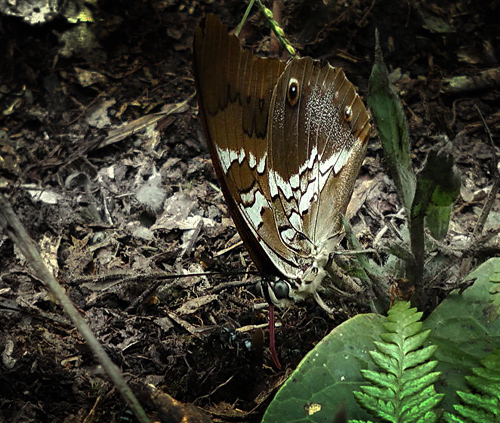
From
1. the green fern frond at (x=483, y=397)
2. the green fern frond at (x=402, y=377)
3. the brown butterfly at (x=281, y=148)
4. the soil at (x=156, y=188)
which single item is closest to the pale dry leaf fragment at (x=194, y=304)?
the soil at (x=156, y=188)

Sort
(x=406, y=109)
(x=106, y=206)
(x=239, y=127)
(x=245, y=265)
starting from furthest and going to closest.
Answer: (x=406, y=109), (x=106, y=206), (x=245, y=265), (x=239, y=127)

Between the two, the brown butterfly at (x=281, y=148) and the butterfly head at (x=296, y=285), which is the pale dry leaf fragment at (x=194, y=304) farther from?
the brown butterfly at (x=281, y=148)

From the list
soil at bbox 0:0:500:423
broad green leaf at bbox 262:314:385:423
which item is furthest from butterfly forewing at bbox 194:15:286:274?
soil at bbox 0:0:500:423

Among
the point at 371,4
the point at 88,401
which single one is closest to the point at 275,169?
the point at 88,401

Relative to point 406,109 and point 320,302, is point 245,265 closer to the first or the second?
point 320,302

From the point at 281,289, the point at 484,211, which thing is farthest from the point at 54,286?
the point at 484,211

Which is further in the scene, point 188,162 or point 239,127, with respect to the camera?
point 188,162
